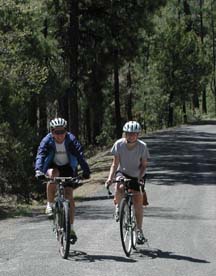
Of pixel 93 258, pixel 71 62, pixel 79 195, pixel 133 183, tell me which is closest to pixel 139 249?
pixel 93 258

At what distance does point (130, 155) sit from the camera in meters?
9.53

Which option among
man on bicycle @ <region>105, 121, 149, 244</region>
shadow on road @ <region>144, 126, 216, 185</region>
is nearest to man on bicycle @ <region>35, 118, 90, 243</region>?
man on bicycle @ <region>105, 121, 149, 244</region>

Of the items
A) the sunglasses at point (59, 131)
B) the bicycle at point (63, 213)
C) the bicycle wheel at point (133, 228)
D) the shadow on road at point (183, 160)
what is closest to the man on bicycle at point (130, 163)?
the bicycle wheel at point (133, 228)

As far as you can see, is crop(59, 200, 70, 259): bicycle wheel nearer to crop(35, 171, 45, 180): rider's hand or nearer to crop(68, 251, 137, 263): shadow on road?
crop(68, 251, 137, 263): shadow on road

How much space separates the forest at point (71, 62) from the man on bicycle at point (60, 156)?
32.5 ft

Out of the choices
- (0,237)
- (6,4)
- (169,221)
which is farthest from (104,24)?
(0,237)

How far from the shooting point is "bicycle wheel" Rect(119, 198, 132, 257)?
9.20 metres

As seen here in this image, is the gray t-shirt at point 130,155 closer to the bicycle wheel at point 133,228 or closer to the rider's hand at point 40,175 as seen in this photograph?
the bicycle wheel at point 133,228

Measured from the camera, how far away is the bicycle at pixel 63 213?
29.2ft

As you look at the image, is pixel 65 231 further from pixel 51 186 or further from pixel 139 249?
pixel 139 249

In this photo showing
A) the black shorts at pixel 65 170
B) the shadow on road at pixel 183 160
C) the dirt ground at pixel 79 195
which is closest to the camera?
the black shorts at pixel 65 170

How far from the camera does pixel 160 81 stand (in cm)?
5950

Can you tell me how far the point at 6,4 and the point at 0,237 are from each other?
9.60 meters

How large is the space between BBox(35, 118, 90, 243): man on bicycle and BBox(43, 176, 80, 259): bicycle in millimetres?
108
